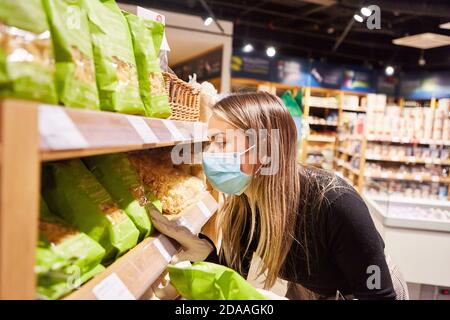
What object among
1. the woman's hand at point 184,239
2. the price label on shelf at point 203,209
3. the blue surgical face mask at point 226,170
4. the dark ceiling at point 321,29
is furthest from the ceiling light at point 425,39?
the woman's hand at point 184,239

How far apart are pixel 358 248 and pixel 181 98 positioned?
1.01 meters

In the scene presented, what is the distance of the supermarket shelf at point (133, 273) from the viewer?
904 mm

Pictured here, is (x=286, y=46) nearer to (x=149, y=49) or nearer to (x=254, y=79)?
(x=254, y=79)

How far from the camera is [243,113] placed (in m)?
1.52

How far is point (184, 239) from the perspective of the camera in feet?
5.02

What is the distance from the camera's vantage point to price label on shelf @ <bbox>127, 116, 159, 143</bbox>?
1054mm

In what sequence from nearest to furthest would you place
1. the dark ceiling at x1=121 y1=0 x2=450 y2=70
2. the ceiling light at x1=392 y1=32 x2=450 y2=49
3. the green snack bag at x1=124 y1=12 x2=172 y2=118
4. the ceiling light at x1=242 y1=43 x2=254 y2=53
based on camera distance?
the green snack bag at x1=124 y1=12 x2=172 y2=118, the ceiling light at x1=392 y1=32 x2=450 y2=49, the dark ceiling at x1=121 y1=0 x2=450 y2=70, the ceiling light at x1=242 y1=43 x2=254 y2=53

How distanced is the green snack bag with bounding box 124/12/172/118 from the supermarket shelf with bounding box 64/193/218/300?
0.46m

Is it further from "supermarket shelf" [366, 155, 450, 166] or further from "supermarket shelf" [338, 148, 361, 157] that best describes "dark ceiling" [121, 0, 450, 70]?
"supermarket shelf" [338, 148, 361, 157]

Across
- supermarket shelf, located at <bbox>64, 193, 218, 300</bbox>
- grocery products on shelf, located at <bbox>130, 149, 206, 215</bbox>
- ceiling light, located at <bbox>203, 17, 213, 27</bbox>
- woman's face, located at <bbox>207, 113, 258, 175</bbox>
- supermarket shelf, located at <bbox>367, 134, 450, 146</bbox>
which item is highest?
ceiling light, located at <bbox>203, 17, 213, 27</bbox>

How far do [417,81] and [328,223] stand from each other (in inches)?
399

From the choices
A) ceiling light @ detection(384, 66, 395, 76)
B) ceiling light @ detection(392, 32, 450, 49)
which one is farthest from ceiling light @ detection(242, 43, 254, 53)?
ceiling light @ detection(384, 66, 395, 76)

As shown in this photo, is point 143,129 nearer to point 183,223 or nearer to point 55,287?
point 55,287
